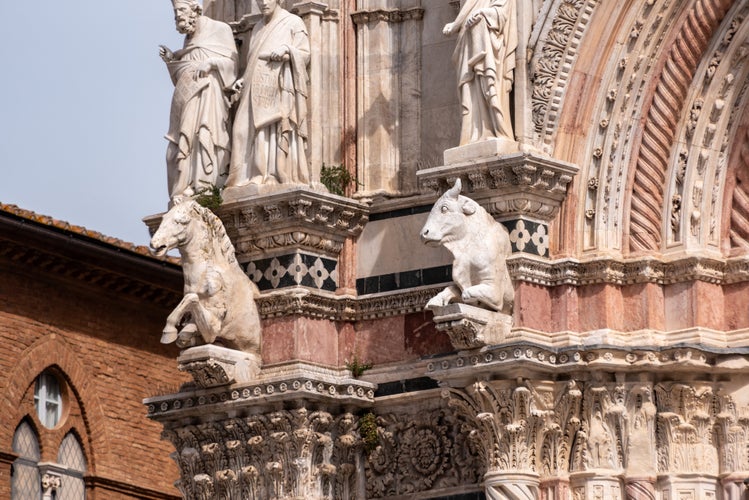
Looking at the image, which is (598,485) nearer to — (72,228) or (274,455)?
(274,455)

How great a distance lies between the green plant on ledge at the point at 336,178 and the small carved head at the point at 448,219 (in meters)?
1.53

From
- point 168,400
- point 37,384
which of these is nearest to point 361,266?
point 168,400

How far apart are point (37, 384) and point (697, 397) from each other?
1294 cm

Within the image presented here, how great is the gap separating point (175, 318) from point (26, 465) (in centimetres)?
1091

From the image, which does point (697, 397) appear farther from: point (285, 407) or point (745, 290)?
point (285, 407)

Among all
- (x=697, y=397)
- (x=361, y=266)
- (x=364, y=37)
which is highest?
(x=364, y=37)

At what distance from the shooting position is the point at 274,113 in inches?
841

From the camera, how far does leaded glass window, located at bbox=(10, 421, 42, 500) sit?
31062 millimetres

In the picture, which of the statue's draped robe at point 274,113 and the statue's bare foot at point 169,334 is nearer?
the statue's bare foot at point 169,334

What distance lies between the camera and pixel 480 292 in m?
20.0

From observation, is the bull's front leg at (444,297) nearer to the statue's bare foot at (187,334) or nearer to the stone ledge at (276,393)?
the stone ledge at (276,393)

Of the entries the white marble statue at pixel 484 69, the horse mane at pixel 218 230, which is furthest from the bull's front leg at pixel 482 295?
the horse mane at pixel 218 230

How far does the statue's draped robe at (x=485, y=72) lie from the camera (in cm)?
2056

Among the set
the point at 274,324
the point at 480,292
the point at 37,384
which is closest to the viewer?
the point at 480,292
